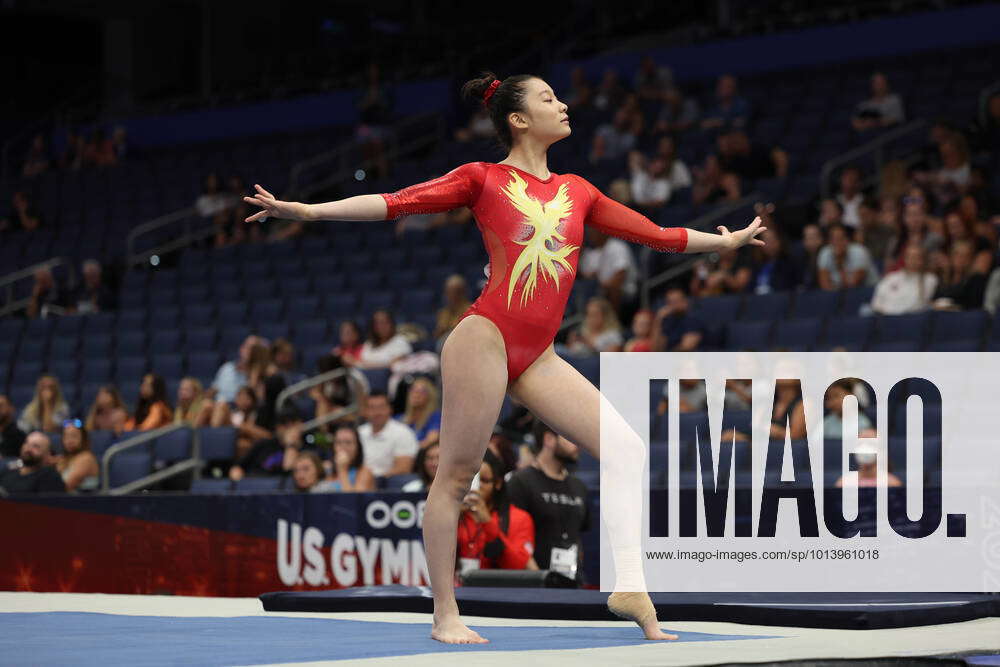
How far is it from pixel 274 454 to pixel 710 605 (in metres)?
4.99

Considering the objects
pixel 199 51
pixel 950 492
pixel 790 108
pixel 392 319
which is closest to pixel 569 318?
pixel 392 319

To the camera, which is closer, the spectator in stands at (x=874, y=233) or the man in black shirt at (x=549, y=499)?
the man in black shirt at (x=549, y=499)

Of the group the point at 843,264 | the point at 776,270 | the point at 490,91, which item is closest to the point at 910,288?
the point at 843,264

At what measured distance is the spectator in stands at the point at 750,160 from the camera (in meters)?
11.1

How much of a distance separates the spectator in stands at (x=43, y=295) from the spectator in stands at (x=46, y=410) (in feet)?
9.71

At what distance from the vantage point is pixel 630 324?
10266 mm

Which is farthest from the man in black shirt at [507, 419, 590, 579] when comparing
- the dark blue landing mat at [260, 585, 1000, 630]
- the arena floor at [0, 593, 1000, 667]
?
the arena floor at [0, 593, 1000, 667]

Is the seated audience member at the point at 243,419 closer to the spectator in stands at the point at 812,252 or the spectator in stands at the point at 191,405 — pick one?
the spectator in stands at the point at 191,405

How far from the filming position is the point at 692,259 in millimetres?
10508

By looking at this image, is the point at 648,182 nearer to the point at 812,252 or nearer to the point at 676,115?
the point at 676,115

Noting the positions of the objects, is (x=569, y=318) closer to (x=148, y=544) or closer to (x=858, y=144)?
(x=858, y=144)

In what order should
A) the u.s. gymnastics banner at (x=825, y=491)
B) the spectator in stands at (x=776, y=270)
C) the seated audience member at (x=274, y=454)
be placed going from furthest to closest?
the spectator in stands at (x=776, y=270)
the seated audience member at (x=274, y=454)
the u.s. gymnastics banner at (x=825, y=491)

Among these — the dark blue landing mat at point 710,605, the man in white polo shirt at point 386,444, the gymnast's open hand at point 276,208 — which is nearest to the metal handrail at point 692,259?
the man in white polo shirt at point 386,444

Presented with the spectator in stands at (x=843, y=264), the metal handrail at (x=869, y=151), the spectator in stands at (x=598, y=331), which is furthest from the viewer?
the metal handrail at (x=869, y=151)
